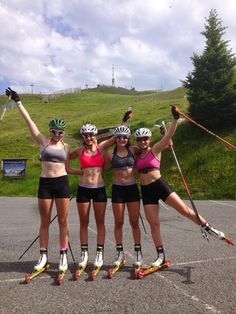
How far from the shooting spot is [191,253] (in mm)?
8617

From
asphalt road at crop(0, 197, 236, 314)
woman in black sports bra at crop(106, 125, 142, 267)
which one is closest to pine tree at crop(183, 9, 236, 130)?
asphalt road at crop(0, 197, 236, 314)

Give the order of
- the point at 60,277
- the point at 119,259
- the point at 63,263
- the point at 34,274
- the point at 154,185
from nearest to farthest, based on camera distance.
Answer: the point at 60,277
the point at 34,274
the point at 63,263
the point at 154,185
the point at 119,259

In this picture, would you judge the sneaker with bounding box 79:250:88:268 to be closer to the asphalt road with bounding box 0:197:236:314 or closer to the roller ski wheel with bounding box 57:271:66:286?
the asphalt road with bounding box 0:197:236:314

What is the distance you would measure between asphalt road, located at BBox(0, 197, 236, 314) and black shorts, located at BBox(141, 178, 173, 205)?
4.41 feet

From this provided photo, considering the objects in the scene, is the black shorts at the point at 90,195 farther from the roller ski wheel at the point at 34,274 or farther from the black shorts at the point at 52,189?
the roller ski wheel at the point at 34,274

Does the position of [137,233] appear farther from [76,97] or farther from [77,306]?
Result: [76,97]

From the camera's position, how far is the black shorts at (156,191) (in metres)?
7.27

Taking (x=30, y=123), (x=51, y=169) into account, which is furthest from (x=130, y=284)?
(x=30, y=123)

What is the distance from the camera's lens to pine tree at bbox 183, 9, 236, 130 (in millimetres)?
27938

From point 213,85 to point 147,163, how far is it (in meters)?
22.4

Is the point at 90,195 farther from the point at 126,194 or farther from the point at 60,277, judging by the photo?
the point at 60,277

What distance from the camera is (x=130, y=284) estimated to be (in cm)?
657

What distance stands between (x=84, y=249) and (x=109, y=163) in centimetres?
167

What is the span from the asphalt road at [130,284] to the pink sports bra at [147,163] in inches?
75.4
